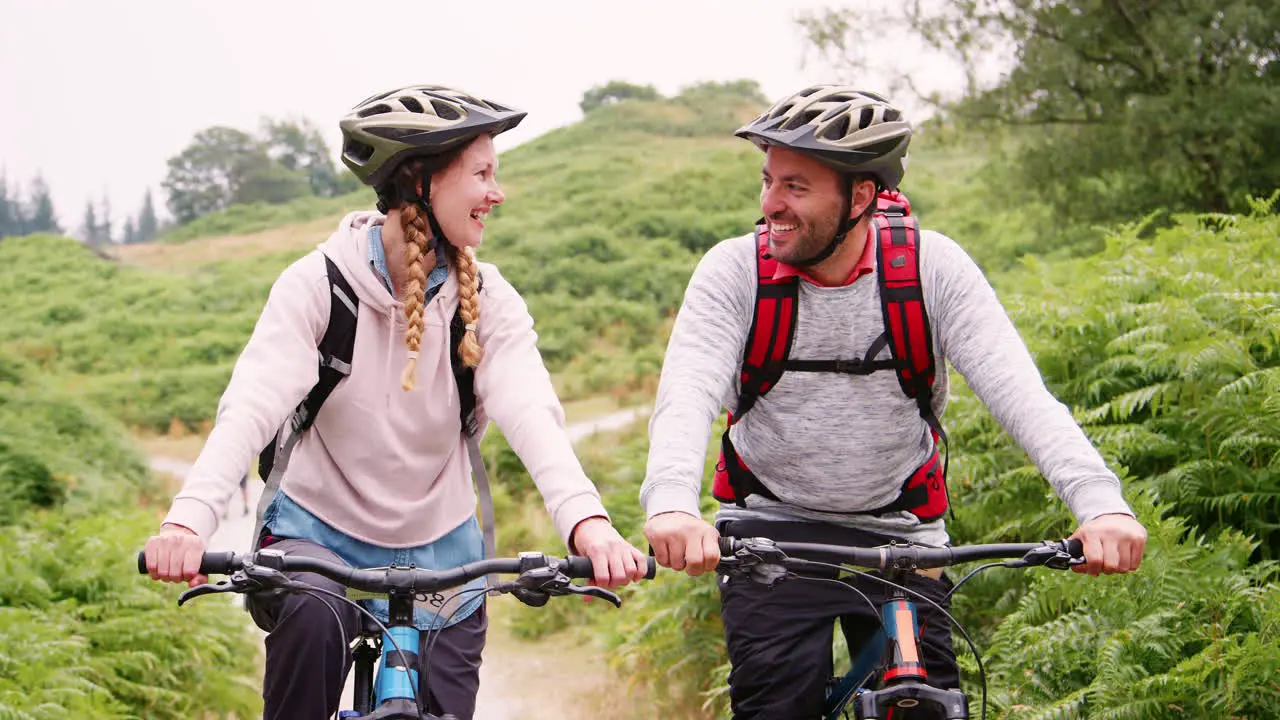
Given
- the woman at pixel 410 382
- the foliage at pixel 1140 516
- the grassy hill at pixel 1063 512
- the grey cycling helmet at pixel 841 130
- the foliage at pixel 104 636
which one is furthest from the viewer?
the foliage at pixel 104 636

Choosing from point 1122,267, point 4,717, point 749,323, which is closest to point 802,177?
point 749,323

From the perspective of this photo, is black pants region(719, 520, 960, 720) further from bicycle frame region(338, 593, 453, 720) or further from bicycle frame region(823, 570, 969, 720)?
bicycle frame region(338, 593, 453, 720)

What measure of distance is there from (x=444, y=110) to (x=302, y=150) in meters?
71.3

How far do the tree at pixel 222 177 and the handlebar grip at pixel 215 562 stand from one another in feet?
221

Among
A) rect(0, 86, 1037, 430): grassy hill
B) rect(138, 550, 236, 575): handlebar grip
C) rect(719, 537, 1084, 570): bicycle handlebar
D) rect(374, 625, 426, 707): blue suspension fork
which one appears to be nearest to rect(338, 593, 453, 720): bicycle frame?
rect(374, 625, 426, 707): blue suspension fork

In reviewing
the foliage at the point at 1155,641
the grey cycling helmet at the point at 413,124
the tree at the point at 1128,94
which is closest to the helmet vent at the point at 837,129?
the grey cycling helmet at the point at 413,124

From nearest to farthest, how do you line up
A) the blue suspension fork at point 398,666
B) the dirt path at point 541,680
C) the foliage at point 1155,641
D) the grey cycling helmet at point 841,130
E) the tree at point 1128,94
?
the blue suspension fork at point 398,666
the grey cycling helmet at point 841,130
the foliage at point 1155,641
the dirt path at point 541,680
the tree at point 1128,94

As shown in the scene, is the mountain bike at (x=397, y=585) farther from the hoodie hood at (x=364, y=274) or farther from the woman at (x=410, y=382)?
the hoodie hood at (x=364, y=274)

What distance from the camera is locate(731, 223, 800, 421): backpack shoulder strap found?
12.2 feet

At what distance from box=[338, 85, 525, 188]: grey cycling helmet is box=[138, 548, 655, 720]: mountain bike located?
1.22 meters

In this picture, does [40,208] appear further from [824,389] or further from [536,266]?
[824,389]

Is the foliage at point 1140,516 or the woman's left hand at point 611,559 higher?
the woman's left hand at point 611,559

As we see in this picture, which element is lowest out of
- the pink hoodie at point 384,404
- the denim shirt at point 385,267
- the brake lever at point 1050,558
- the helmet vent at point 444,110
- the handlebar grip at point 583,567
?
the brake lever at point 1050,558

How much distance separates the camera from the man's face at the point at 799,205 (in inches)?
146
